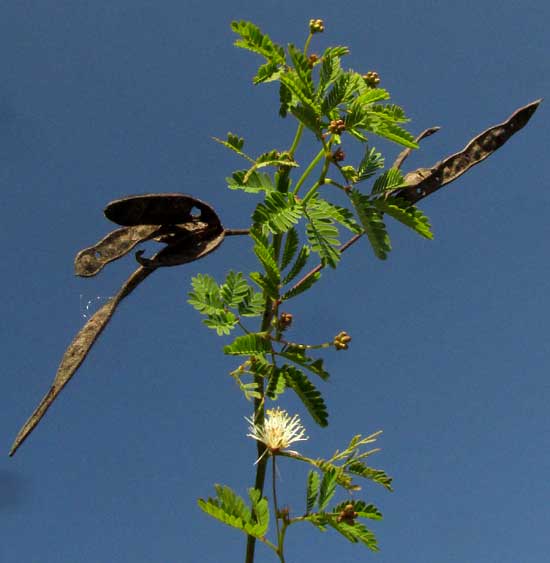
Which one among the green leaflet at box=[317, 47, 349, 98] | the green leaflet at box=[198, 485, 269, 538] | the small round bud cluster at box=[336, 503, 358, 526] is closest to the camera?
the green leaflet at box=[198, 485, 269, 538]

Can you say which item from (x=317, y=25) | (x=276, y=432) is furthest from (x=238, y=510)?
(x=317, y=25)

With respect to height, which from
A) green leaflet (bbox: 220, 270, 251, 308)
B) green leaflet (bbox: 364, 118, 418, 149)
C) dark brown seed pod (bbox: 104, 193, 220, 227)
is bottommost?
green leaflet (bbox: 220, 270, 251, 308)

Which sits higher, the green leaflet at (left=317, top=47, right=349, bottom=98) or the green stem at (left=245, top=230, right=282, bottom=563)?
the green leaflet at (left=317, top=47, right=349, bottom=98)

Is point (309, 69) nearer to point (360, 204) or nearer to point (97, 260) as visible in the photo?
point (360, 204)

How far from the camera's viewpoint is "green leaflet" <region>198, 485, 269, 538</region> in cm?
222

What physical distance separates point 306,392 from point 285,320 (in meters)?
0.22

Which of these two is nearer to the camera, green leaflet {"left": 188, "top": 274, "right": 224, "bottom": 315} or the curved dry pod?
the curved dry pod

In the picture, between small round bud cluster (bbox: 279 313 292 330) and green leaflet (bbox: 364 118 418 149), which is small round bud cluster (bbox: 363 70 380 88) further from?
small round bud cluster (bbox: 279 313 292 330)

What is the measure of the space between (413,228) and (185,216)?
69 cm

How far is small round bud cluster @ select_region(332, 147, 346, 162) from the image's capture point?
2404 mm

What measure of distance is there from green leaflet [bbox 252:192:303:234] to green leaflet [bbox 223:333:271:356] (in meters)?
0.31

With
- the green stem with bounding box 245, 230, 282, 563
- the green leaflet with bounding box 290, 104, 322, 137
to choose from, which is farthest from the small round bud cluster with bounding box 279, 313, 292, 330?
the green leaflet with bounding box 290, 104, 322, 137

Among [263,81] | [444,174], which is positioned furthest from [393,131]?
[263,81]

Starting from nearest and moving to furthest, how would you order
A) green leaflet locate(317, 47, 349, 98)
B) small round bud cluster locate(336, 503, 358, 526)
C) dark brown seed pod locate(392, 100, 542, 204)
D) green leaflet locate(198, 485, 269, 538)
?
green leaflet locate(198, 485, 269, 538) → small round bud cluster locate(336, 503, 358, 526) → green leaflet locate(317, 47, 349, 98) → dark brown seed pod locate(392, 100, 542, 204)
